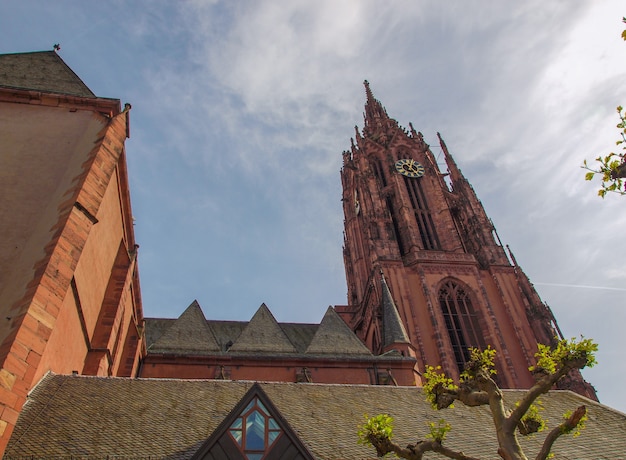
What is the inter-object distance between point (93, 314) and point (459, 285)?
19767mm

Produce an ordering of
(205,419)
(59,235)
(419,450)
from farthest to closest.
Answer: (205,419)
(59,235)
(419,450)

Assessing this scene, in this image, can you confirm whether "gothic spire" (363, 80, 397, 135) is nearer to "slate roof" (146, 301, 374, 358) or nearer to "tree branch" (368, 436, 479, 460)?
"slate roof" (146, 301, 374, 358)

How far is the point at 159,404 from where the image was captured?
33.0 feet

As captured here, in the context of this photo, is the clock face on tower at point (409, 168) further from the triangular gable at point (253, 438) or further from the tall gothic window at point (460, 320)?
the triangular gable at point (253, 438)

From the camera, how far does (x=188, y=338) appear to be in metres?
17.8

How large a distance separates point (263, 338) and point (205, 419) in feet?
29.2

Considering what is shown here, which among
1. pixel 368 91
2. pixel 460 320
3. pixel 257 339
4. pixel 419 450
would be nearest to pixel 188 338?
pixel 257 339

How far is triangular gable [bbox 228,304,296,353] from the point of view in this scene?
58.4 ft

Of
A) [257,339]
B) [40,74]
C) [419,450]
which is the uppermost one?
[40,74]

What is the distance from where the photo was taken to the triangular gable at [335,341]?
59.5ft

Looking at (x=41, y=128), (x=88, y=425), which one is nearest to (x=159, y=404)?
(x=88, y=425)

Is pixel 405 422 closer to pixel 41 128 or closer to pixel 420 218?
pixel 41 128

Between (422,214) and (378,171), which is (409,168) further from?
(422,214)

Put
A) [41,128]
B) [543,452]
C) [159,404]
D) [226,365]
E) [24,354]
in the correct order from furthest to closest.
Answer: [226,365]
[41,128]
[159,404]
[24,354]
[543,452]
